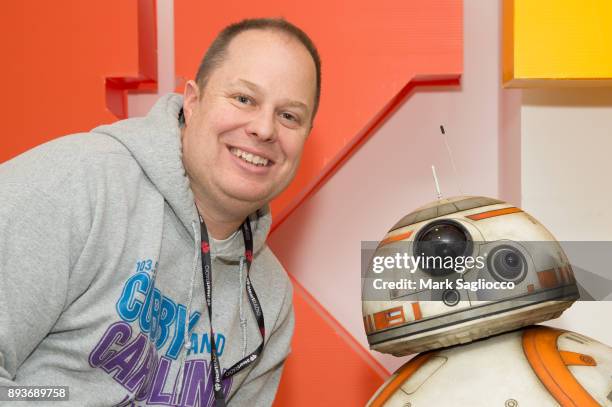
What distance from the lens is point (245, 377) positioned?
134 centimetres

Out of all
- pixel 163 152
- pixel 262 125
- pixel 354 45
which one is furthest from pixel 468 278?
pixel 354 45

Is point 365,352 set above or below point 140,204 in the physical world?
below

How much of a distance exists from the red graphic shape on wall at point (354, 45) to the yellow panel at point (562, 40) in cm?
23

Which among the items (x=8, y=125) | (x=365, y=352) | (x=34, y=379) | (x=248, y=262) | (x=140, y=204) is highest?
(x=8, y=125)

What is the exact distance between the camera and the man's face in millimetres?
1141

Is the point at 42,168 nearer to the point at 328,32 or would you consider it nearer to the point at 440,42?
the point at 328,32

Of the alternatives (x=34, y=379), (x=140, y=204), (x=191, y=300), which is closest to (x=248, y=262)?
(x=191, y=300)

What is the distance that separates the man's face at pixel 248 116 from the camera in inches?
44.9

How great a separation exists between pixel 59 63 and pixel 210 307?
0.81m

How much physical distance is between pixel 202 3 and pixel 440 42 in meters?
0.62

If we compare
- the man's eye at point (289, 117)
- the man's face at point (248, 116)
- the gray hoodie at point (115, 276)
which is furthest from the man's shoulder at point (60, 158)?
the man's eye at point (289, 117)

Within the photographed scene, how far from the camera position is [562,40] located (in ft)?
4.49

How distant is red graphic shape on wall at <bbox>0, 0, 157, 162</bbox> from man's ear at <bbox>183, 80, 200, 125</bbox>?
417mm

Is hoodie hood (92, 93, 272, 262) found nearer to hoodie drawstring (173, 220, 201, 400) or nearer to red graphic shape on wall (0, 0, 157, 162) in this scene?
hoodie drawstring (173, 220, 201, 400)
